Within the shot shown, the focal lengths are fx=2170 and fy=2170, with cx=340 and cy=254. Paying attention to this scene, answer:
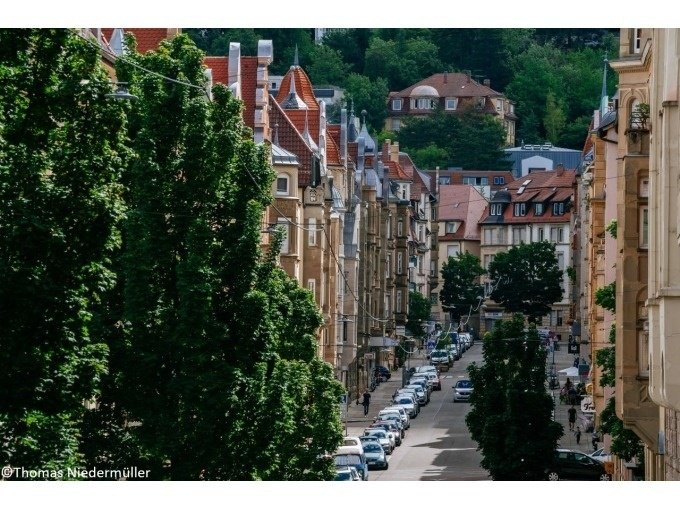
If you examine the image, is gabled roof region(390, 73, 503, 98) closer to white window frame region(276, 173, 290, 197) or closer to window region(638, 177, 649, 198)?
white window frame region(276, 173, 290, 197)

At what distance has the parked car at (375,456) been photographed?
246ft

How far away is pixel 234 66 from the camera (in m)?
73.6

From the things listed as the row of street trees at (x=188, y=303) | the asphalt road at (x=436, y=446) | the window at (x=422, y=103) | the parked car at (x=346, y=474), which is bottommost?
the asphalt road at (x=436, y=446)

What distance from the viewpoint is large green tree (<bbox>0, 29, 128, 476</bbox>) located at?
2970 centimetres

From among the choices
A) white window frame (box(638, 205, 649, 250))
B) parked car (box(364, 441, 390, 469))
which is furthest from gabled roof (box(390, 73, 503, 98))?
white window frame (box(638, 205, 649, 250))

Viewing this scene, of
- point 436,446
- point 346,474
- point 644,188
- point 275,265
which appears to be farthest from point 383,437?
point 275,265

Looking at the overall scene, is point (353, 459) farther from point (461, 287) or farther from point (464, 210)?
point (464, 210)

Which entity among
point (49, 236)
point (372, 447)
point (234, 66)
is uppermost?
point (234, 66)

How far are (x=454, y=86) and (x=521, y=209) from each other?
68.3m

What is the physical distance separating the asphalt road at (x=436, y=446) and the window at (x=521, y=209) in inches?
1929

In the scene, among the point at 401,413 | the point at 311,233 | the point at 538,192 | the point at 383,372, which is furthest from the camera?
the point at 538,192

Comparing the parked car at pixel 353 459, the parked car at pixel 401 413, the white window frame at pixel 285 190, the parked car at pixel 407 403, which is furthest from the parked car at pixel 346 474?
the parked car at pixel 407 403

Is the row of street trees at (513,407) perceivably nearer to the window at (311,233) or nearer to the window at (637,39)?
the window at (637,39)

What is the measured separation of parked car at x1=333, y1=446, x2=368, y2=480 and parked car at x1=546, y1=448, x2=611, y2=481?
19.0 ft
